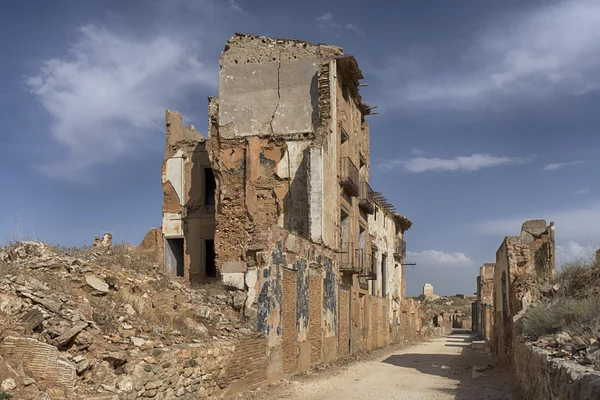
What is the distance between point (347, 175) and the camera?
70.3 ft

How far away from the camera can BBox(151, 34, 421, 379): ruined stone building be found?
17719mm

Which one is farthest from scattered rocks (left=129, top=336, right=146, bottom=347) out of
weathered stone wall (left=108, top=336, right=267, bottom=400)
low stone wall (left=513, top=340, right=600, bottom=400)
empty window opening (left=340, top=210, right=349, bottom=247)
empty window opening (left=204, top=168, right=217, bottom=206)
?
empty window opening (left=340, top=210, right=349, bottom=247)

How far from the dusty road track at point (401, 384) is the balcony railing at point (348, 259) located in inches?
136

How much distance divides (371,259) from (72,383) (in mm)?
20075

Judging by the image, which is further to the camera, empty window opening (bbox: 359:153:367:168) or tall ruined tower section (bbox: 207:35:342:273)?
empty window opening (bbox: 359:153:367:168)

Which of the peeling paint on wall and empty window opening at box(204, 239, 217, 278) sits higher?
empty window opening at box(204, 239, 217, 278)

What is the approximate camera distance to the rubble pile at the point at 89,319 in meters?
7.22

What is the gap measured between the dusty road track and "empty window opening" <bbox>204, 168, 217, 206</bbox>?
308 inches

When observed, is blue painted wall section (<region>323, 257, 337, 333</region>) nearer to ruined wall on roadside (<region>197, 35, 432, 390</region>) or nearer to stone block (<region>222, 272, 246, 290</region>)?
ruined wall on roadside (<region>197, 35, 432, 390</region>)

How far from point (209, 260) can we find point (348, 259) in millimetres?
5021

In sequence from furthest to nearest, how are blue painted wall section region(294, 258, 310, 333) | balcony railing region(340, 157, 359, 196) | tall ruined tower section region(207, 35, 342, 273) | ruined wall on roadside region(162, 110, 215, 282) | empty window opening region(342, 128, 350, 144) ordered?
1. empty window opening region(342, 128, 350, 144)
2. balcony railing region(340, 157, 359, 196)
3. ruined wall on roadside region(162, 110, 215, 282)
4. tall ruined tower section region(207, 35, 342, 273)
5. blue painted wall section region(294, 258, 310, 333)

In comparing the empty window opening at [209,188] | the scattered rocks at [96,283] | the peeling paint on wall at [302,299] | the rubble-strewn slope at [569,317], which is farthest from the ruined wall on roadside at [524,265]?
the empty window opening at [209,188]

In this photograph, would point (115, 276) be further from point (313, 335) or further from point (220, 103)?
point (220, 103)

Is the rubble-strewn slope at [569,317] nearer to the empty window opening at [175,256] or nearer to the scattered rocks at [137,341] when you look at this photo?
the scattered rocks at [137,341]
